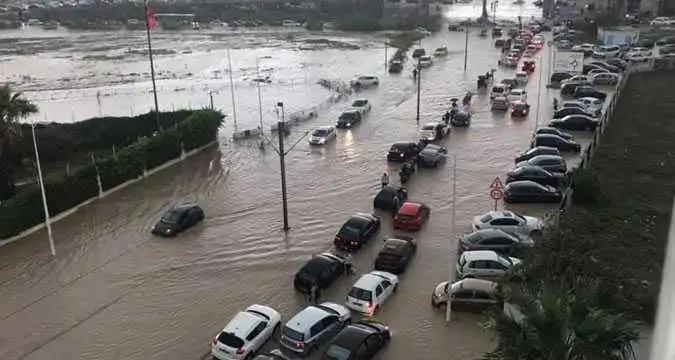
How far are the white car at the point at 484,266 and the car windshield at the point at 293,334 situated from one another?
589 centimetres

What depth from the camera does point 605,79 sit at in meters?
47.9

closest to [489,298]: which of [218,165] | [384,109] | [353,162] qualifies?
[353,162]

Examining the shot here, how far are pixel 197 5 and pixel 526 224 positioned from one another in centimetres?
13049

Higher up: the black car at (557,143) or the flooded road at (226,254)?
the black car at (557,143)

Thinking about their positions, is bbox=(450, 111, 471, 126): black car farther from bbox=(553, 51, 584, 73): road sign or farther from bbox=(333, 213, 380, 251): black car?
bbox=(553, 51, 584, 73): road sign

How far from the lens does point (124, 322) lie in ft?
59.1

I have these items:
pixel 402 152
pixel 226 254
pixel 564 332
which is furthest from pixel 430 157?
pixel 564 332

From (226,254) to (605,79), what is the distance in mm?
37401

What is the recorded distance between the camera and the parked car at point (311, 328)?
15.5m

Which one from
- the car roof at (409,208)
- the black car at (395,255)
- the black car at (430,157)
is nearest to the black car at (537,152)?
the black car at (430,157)

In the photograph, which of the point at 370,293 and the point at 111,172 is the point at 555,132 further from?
the point at 111,172

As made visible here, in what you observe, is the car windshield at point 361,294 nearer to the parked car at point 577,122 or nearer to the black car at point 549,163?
the black car at point 549,163

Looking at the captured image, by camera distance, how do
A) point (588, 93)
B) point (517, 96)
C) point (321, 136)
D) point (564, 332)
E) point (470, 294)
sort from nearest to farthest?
point (564, 332)
point (470, 294)
point (321, 136)
point (588, 93)
point (517, 96)

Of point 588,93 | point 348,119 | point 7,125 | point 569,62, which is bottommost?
point 348,119
